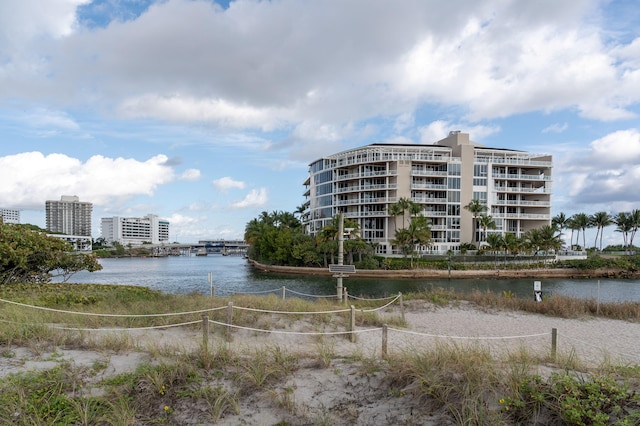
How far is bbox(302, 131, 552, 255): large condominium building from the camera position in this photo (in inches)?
2736

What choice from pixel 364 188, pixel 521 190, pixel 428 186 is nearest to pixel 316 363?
pixel 364 188

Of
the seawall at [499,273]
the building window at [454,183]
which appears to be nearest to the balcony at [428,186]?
the building window at [454,183]

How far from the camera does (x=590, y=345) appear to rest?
1093 centimetres

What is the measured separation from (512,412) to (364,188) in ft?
218

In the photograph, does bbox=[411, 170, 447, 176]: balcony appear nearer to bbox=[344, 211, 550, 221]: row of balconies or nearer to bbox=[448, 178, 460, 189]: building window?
bbox=[448, 178, 460, 189]: building window

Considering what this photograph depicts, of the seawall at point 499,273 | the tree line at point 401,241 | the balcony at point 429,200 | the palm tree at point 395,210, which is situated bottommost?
the seawall at point 499,273

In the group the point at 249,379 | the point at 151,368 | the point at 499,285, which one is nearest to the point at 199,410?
the point at 249,379

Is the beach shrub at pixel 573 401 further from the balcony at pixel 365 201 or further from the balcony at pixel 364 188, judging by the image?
the balcony at pixel 364 188

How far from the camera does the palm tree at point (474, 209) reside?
66.9m

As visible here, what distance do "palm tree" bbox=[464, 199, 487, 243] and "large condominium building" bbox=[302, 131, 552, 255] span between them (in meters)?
0.41

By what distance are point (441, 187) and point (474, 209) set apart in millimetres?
6976

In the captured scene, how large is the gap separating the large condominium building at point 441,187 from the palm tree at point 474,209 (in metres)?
0.41

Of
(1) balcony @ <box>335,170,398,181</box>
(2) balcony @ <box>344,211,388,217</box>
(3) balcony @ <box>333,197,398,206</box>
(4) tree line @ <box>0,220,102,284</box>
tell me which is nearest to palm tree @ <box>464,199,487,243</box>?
(3) balcony @ <box>333,197,398,206</box>

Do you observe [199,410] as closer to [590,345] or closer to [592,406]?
[592,406]
